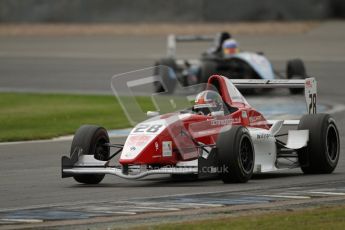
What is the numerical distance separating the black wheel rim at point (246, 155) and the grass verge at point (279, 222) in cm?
289

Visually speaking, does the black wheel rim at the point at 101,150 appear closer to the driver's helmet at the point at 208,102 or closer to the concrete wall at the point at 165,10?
the driver's helmet at the point at 208,102

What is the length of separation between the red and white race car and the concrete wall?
32.9m

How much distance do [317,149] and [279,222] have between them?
15.4 ft

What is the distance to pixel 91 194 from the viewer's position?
559 inches

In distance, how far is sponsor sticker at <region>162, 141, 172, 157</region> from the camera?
581 inches

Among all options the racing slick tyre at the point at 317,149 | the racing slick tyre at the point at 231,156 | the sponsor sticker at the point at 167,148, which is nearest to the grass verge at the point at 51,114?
the racing slick tyre at the point at 317,149

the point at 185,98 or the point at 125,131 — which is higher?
the point at 185,98

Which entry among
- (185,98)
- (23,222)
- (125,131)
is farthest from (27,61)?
(23,222)

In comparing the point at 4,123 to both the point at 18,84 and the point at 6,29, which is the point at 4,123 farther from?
the point at 6,29

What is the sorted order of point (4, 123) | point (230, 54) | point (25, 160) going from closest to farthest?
1. point (25, 160)
2. point (4, 123)
3. point (230, 54)

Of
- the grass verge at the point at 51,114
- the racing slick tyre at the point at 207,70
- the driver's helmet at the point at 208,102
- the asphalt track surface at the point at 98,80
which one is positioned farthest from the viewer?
the racing slick tyre at the point at 207,70

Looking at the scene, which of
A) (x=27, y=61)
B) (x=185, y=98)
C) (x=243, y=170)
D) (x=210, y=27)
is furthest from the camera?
(x=210, y=27)

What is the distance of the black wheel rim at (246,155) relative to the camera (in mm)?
14922

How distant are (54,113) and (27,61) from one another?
18.4 meters
